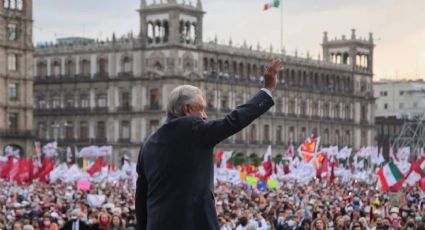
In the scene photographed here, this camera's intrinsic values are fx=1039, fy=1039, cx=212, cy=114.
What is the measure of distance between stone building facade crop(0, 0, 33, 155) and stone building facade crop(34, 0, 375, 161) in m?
10.4

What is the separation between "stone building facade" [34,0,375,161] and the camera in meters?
83.5

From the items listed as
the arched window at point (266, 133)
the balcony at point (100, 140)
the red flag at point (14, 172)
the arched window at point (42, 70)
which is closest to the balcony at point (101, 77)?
the balcony at point (100, 140)

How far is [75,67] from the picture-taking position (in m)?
89.0

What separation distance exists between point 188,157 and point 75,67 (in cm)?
8488

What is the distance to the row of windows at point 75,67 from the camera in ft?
281

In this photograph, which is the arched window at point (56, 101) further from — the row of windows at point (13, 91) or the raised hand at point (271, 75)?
the raised hand at point (271, 75)

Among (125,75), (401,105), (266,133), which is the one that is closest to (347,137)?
(266,133)

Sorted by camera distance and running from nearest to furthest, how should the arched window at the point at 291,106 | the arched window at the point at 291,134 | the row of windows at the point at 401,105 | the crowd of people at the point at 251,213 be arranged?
the crowd of people at the point at 251,213, the arched window at the point at 291,134, the arched window at the point at 291,106, the row of windows at the point at 401,105

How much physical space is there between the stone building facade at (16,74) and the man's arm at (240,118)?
67652 mm

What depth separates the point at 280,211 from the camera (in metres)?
23.0

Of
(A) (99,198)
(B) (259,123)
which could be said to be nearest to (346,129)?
(B) (259,123)

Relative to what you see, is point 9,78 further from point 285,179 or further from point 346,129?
point 346,129

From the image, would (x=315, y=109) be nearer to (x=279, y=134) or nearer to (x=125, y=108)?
(x=279, y=134)

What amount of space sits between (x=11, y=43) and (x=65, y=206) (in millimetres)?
48194
